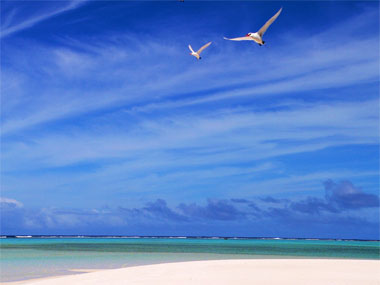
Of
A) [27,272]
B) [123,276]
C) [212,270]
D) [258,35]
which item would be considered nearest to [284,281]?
[212,270]

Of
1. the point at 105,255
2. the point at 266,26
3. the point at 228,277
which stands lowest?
the point at 228,277

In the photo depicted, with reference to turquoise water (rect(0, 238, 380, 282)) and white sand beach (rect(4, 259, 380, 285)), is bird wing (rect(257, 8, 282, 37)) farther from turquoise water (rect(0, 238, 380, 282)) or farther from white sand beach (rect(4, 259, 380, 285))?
turquoise water (rect(0, 238, 380, 282))

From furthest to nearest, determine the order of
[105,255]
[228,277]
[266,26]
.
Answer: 1. [105,255]
2. [266,26]
3. [228,277]

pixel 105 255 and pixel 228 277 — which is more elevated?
pixel 105 255

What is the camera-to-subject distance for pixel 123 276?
651 inches

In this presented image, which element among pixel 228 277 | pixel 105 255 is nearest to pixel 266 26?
pixel 228 277

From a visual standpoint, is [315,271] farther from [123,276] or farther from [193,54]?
[193,54]

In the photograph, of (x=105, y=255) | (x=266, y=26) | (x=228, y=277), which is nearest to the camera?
(x=228, y=277)

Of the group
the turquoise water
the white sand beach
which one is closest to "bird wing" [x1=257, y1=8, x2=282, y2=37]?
the white sand beach

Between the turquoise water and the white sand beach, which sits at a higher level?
the turquoise water

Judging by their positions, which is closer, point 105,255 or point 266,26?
point 266,26

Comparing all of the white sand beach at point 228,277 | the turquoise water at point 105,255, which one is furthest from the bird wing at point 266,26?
the turquoise water at point 105,255

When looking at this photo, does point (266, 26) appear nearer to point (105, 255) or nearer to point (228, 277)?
point (228, 277)

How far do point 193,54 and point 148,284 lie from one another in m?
12.9
